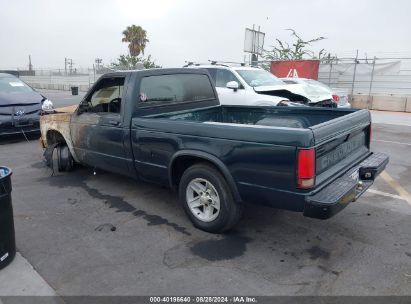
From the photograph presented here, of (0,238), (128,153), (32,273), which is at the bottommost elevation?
(32,273)

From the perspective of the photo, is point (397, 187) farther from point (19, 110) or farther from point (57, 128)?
Answer: point (19, 110)

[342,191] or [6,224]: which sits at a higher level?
[342,191]

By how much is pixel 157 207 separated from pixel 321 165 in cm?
224

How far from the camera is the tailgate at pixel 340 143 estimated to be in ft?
10.6

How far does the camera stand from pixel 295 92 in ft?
32.6

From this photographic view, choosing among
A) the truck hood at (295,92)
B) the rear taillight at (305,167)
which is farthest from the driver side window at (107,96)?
the truck hood at (295,92)

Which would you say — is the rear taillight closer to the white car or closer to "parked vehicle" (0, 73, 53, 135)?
the white car

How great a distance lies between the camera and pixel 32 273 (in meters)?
3.24

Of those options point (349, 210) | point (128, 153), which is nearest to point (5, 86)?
point (128, 153)

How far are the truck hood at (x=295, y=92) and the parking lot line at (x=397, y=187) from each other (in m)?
4.05

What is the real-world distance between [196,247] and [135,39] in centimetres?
3915

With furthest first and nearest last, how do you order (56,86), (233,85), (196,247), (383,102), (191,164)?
(56,86)
(383,102)
(233,85)
(191,164)
(196,247)

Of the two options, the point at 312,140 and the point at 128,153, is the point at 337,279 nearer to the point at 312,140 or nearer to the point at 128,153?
the point at 312,140

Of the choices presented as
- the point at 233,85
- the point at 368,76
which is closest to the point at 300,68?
the point at 368,76
